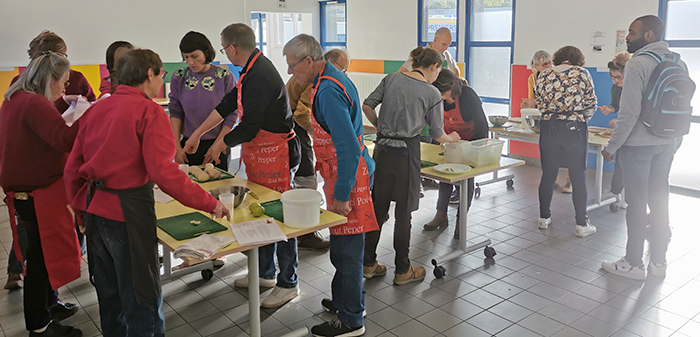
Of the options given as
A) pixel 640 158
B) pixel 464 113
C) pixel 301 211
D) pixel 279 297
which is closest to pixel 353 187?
pixel 301 211

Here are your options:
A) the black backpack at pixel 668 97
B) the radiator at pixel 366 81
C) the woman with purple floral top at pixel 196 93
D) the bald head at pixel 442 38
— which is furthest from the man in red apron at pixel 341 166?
the radiator at pixel 366 81

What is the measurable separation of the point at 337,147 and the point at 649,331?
197 centimetres

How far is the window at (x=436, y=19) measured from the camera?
8.09m

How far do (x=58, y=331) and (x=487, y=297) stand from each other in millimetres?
2438

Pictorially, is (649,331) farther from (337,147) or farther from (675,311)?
(337,147)

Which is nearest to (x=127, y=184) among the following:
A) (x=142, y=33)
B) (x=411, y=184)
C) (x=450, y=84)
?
(x=411, y=184)

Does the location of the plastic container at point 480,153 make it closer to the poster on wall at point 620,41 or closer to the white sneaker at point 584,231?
the white sneaker at point 584,231

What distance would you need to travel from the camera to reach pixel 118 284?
2.34 meters

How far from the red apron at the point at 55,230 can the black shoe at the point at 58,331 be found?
0.25 m

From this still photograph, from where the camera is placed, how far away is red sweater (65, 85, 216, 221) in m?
2.14

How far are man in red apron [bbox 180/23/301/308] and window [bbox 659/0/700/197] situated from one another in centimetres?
454

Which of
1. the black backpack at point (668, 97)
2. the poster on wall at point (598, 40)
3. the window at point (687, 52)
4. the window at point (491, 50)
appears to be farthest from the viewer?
the window at point (491, 50)

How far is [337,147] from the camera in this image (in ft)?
8.76

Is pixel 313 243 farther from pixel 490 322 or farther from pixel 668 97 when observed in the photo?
pixel 668 97
